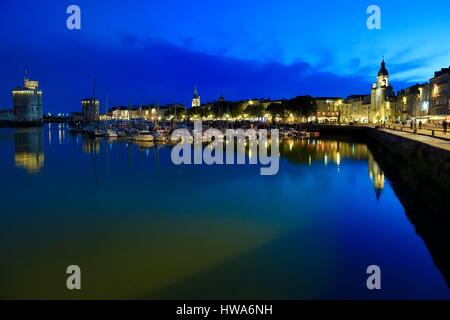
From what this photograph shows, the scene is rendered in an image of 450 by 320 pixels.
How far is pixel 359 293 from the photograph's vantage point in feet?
34.4

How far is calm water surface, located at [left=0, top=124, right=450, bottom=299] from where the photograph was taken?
10.9m

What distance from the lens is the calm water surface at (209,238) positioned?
10852 mm

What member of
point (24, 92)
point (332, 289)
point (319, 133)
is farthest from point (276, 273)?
point (24, 92)

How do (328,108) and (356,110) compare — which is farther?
(328,108)

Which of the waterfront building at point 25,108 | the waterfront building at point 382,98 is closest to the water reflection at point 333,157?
the waterfront building at point 382,98

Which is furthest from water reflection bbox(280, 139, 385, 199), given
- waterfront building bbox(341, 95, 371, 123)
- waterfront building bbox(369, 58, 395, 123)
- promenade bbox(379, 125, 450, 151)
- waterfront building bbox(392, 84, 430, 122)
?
waterfront building bbox(341, 95, 371, 123)

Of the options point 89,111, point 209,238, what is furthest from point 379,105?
point 89,111

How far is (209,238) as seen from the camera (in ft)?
48.6

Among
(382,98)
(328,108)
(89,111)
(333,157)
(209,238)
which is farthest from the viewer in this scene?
(89,111)

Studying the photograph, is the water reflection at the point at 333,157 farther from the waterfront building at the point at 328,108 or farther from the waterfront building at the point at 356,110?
the waterfront building at the point at 328,108

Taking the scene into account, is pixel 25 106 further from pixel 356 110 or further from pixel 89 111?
pixel 356 110

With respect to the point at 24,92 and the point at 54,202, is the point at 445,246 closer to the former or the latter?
the point at 54,202

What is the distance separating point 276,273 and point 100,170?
24117mm

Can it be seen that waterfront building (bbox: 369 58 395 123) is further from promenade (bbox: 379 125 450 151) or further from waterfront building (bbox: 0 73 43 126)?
waterfront building (bbox: 0 73 43 126)
